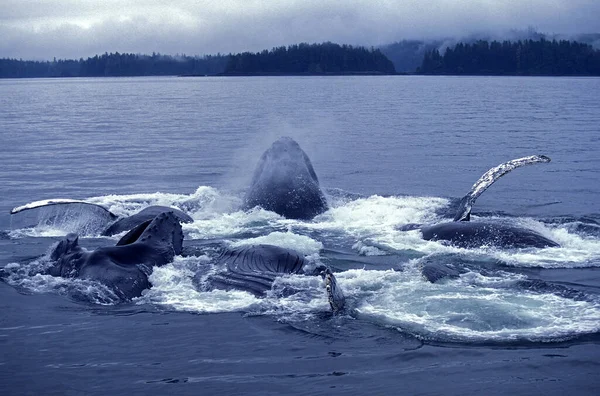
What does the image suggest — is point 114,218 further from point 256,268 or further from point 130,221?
point 256,268

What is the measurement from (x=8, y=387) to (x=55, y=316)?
2.42m

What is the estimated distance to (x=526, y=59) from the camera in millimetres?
180750

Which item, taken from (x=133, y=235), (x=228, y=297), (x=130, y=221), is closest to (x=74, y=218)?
(x=130, y=221)

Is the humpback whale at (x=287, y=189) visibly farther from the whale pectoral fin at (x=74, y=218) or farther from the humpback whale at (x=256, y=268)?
the humpback whale at (x=256, y=268)

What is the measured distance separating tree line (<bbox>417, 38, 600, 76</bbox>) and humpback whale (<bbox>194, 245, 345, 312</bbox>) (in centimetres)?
17212

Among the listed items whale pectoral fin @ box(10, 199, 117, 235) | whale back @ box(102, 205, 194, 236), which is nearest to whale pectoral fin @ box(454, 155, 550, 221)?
whale back @ box(102, 205, 194, 236)

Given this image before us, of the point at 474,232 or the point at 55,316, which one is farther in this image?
the point at 474,232

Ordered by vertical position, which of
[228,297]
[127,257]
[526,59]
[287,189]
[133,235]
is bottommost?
[228,297]

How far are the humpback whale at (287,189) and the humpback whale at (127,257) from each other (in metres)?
4.38

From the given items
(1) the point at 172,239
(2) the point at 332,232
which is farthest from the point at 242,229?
(1) the point at 172,239

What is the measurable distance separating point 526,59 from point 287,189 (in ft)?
563

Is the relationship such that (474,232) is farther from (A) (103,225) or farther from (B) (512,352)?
(A) (103,225)

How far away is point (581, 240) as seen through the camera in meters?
16.1

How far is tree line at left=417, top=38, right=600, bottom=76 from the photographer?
175 m
